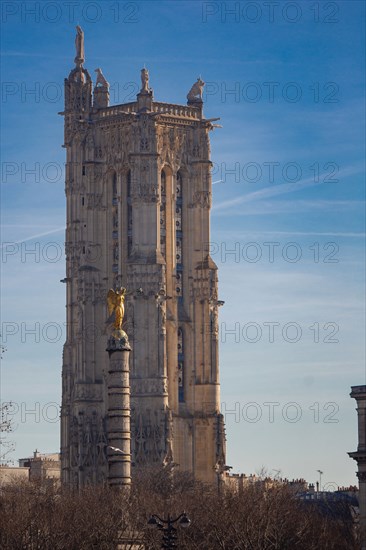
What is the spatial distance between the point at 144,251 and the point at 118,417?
6336 cm

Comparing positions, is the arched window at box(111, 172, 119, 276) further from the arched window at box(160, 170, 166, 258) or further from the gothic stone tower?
the arched window at box(160, 170, 166, 258)

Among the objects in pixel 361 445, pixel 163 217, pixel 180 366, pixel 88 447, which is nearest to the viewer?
pixel 361 445

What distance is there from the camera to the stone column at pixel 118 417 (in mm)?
108500

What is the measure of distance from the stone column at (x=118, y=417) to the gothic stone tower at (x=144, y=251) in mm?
60962

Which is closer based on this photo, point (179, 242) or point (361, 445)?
point (361, 445)

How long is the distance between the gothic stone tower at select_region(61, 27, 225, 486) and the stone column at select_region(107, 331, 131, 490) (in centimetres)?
6096

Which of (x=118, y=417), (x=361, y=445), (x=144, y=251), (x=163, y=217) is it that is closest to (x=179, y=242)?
(x=163, y=217)

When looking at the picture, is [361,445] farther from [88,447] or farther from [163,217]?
[163,217]

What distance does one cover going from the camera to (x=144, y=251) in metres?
172

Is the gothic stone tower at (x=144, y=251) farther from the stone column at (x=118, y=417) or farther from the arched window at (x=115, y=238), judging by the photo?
the stone column at (x=118, y=417)

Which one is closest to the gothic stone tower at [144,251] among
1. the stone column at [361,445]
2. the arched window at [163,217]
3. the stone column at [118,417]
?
the arched window at [163,217]

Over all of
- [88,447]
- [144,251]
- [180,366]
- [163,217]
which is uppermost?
[163,217]

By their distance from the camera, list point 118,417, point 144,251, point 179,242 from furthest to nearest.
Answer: point 179,242 → point 144,251 → point 118,417

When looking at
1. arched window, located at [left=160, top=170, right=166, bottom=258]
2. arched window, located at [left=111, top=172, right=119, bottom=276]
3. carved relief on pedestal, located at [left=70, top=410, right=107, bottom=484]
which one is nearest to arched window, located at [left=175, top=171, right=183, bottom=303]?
arched window, located at [left=160, top=170, right=166, bottom=258]
